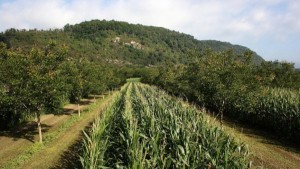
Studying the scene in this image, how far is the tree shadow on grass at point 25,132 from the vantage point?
2372cm

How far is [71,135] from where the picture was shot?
24.3 meters

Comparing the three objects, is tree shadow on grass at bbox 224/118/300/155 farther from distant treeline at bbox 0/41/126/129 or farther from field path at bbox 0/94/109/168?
field path at bbox 0/94/109/168

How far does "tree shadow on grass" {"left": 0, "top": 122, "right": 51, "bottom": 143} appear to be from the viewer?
2372 centimetres

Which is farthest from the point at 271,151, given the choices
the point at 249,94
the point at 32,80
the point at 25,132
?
the point at 25,132

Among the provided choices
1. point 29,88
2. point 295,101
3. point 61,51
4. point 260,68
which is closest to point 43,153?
point 29,88

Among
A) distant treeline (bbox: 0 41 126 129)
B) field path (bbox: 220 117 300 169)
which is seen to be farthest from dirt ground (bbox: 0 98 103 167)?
field path (bbox: 220 117 300 169)

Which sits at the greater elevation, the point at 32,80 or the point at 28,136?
the point at 32,80

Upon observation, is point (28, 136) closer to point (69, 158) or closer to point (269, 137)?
point (69, 158)

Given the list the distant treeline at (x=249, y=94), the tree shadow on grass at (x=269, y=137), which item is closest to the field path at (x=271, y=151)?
the tree shadow on grass at (x=269, y=137)

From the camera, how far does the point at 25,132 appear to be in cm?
2550

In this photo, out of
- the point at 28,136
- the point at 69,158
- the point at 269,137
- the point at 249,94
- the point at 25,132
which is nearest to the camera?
the point at 69,158

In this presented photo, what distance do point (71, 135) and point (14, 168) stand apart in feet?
25.6

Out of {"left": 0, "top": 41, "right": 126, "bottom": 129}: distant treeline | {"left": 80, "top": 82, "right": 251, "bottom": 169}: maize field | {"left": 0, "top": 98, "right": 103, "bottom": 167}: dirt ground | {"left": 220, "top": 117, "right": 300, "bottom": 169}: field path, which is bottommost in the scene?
{"left": 0, "top": 98, "right": 103, "bottom": 167}: dirt ground

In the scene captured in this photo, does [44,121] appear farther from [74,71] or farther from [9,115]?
[74,71]
